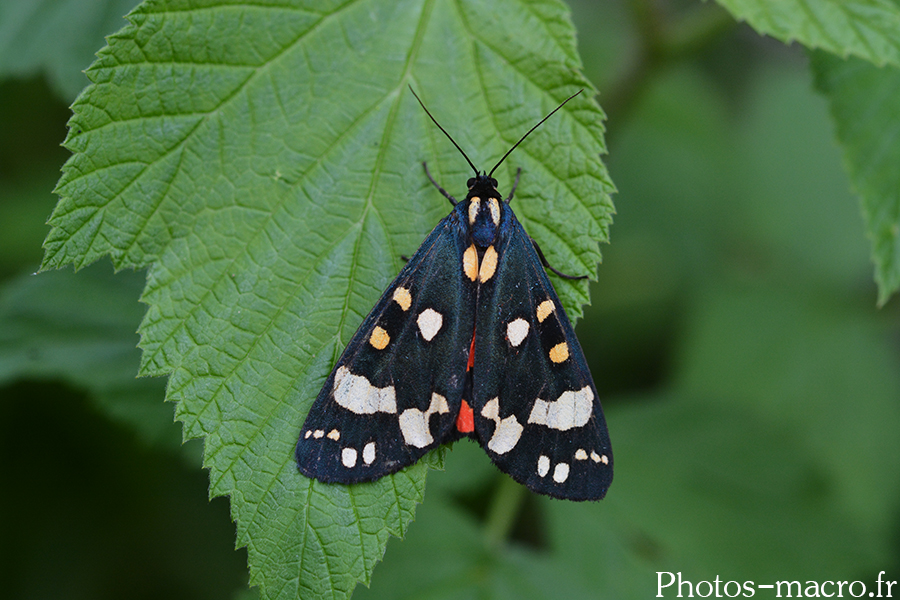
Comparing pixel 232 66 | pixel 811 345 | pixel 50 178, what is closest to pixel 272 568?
pixel 232 66

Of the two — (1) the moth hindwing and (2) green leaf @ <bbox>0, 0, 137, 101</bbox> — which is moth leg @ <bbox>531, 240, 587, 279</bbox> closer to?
(1) the moth hindwing

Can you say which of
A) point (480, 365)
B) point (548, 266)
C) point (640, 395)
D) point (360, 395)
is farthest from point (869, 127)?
point (640, 395)

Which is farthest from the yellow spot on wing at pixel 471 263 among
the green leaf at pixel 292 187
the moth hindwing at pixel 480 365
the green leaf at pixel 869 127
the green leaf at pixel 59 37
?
the green leaf at pixel 59 37

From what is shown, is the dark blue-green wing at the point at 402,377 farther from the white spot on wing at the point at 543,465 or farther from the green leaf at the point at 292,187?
the white spot on wing at the point at 543,465

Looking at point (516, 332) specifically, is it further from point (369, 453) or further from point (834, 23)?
point (834, 23)

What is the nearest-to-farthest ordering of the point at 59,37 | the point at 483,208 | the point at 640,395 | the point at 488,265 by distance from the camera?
1. the point at 483,208
2. the point at 488,265
3. the point at 59,37
4. the point at 640,395

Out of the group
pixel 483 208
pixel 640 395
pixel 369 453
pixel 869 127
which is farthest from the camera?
pixel 640 395

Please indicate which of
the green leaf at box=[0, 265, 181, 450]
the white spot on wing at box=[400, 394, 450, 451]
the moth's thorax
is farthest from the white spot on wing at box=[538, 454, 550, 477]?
the green leaf at box=[0, 265, 181, 450]

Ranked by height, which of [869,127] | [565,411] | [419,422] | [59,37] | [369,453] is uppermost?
[869,127]
